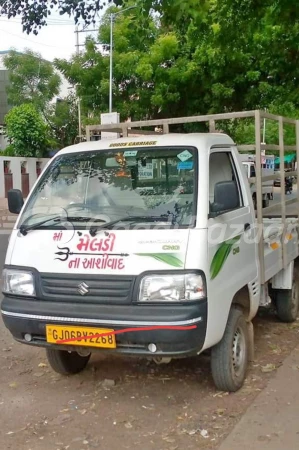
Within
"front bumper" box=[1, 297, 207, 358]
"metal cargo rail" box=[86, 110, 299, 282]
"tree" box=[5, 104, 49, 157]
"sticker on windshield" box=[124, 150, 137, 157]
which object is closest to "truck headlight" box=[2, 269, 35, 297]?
"front bumper" box=[1, 297, 207, 358]

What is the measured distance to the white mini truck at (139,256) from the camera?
3.50 meters

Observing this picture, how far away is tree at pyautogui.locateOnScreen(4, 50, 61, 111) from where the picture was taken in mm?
32156

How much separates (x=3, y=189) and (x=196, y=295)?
21450mm

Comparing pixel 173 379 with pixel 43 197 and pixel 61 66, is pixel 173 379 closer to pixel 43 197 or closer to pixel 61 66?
pixel 43 197

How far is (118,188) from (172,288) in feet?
3.40

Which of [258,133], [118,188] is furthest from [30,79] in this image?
[118,188]

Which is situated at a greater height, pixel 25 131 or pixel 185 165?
pixel 25 131

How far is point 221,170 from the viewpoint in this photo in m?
4.39

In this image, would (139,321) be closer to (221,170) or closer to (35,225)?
(35,225)

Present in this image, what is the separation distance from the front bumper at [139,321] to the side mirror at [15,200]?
3.26 ft

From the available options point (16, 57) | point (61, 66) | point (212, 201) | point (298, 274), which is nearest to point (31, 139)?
point (61, 66)

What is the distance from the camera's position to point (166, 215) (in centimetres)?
383

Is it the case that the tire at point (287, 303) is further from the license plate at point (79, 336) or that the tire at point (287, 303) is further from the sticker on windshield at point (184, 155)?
the license plate at point (79, 336)

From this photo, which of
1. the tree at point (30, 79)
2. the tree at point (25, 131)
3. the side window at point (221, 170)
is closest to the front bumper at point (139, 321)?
the side window at point (221, 170)
